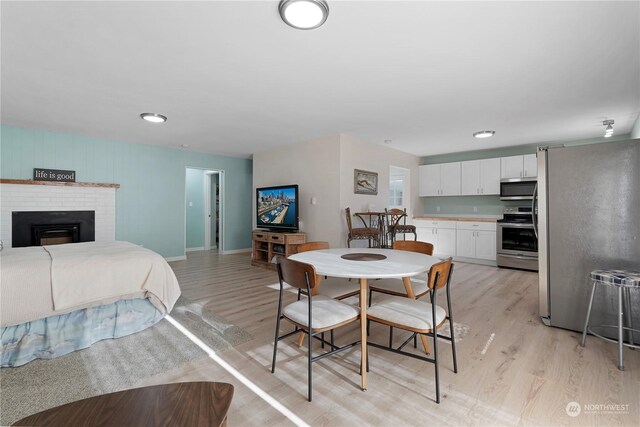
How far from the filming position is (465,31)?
202 centimetres

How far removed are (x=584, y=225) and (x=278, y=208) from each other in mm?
4340

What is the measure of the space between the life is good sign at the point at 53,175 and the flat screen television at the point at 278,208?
10.4 feet

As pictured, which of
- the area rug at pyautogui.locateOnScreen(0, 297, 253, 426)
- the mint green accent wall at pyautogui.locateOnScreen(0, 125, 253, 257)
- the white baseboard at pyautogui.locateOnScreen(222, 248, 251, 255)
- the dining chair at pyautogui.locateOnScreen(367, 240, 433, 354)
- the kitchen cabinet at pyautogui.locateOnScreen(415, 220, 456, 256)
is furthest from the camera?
the white baseboard at pyautogui.locateOnScreen(222, 248, 251, 255)

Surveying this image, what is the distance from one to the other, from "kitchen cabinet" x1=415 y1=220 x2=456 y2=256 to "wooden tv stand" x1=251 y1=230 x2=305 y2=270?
2.90 m

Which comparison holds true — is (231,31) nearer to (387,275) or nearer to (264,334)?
(387,275)

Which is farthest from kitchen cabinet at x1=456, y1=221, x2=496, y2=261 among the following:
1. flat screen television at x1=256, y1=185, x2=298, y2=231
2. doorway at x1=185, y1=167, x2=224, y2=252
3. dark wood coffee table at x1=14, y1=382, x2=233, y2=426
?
doorway at x1=185, y1=167, x2=224, y2=252

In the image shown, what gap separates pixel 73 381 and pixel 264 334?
1.30m

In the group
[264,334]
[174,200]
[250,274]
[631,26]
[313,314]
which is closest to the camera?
[313,314]

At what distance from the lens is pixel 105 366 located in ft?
6.68

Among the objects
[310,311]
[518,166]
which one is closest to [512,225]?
[518,166]

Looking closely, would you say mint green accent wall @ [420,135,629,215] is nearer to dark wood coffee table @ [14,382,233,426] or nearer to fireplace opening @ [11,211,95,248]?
dark wood coffee table @ [14,382,233,426]

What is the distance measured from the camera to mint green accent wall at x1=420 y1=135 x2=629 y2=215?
5.73m

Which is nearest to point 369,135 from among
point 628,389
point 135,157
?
point 628,389

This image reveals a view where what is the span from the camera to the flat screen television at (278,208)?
5.23 meters
